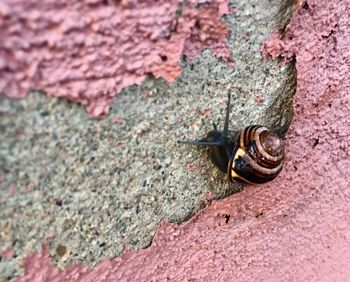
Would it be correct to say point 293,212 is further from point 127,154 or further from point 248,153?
point 127,154

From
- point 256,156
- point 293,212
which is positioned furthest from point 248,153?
point 293,212

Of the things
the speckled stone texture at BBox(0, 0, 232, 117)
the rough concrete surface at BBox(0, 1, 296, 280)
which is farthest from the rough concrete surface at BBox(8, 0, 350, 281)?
the speckled stone texture at BBox(0, 0, 232, 117)

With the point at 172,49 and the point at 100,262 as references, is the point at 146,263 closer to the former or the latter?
the point at 100,262

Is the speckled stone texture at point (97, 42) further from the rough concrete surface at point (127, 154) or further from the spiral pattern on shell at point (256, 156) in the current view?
the spiral pattern on shell at point (256, 156)

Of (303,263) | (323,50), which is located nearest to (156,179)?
(323,50)

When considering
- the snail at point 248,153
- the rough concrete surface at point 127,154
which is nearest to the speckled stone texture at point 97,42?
the rough concrete surface at point 127,154

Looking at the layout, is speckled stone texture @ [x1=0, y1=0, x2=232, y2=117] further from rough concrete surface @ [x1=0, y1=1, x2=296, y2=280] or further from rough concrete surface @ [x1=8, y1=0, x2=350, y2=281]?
rough concrete surface @ [x1=8, y1=0, x2=350, y2=281]
